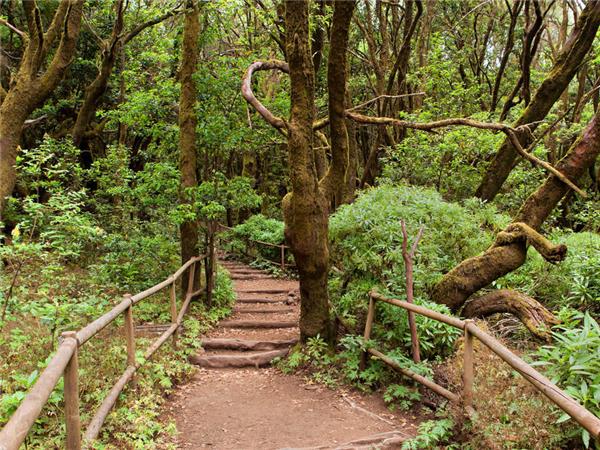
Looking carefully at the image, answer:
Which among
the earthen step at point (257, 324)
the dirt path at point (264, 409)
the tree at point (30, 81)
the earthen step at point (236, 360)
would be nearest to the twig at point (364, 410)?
the dirt path at point (264, 409)

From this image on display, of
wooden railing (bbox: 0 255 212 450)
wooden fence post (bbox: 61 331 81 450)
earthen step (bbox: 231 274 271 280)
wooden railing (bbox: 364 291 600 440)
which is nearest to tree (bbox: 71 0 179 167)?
earthen step (bbox: 231 274 271 280)

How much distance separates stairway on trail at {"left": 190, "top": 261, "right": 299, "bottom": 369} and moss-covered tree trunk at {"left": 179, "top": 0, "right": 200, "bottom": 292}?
4.66 ft

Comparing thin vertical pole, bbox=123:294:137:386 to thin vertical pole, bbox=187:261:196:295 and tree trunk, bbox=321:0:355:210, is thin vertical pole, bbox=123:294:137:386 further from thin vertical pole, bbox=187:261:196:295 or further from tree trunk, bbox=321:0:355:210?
tree trunk, bbox=321:0:355:210

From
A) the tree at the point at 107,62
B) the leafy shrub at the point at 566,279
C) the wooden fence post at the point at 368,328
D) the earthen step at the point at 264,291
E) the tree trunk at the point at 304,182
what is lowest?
the earthen step at the point at 264,291

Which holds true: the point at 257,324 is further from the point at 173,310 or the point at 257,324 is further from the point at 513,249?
the point at 513,249

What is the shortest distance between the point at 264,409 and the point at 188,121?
561 cm

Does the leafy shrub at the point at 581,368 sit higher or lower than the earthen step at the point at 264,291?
higher

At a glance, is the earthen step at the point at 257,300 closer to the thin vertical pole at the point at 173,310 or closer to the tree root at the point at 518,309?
the thin vertical pole at the point at 173,310

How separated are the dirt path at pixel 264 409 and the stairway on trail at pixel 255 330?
0.6 inches

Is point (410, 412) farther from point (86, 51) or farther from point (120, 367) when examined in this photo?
point (86, 51)

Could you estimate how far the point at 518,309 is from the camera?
5883 mm

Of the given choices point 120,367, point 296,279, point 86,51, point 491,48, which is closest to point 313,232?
point 120,367

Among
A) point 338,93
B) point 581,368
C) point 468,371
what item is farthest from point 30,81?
point 581,368

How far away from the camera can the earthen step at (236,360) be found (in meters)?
7.02
